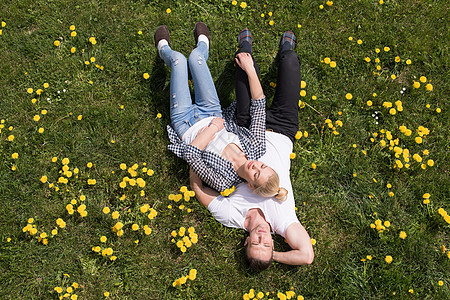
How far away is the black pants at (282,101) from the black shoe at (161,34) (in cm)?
113

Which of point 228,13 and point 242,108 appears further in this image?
point 228,13

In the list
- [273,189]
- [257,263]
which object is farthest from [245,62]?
[257,263]

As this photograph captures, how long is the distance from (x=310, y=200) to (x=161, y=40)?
2748 millimetres

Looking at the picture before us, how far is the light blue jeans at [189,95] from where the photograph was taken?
13.5ft

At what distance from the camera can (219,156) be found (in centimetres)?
378

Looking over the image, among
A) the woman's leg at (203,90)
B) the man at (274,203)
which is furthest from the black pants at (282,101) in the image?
the woman's leg at (203,90)

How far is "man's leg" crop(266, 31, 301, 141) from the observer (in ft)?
13.3

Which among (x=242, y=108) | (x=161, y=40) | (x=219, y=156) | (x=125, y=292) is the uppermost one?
(x=161, y=40)

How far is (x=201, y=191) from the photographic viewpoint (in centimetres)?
397

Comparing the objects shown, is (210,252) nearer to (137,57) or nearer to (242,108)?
(242,108)

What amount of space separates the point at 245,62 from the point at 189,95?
0.76 m

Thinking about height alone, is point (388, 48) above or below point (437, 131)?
above

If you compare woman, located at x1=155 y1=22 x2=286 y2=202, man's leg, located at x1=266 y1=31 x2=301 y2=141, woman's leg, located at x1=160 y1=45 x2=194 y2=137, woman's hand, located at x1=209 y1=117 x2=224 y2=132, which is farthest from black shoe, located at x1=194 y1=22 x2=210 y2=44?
woman's hand, located at x1=209 y1=117 x2=224 y2=132

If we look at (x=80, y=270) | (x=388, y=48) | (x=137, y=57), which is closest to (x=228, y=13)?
(x=137, y=57)
